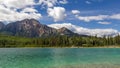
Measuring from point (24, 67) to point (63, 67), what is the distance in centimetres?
952

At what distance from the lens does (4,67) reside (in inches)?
2016

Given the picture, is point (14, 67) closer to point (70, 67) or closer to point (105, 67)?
point (70, 67)

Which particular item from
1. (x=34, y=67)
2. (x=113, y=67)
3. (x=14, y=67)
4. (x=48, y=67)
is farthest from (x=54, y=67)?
(x=113, y=67)

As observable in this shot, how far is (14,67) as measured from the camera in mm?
50938

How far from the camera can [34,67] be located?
168 ft

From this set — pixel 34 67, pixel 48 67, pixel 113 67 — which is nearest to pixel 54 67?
pixel 48 67

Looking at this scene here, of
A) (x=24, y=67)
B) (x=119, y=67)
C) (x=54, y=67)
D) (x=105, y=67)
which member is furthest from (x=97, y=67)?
(x=24, y=67)

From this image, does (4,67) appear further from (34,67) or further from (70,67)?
(70,67)

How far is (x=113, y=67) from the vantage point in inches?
1911

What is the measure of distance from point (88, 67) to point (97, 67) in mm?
2069

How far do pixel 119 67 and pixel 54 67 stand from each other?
15125 millimetres

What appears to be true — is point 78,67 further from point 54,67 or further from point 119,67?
point 119,67

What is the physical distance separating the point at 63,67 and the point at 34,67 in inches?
290

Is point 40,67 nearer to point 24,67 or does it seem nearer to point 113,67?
point 24,67
